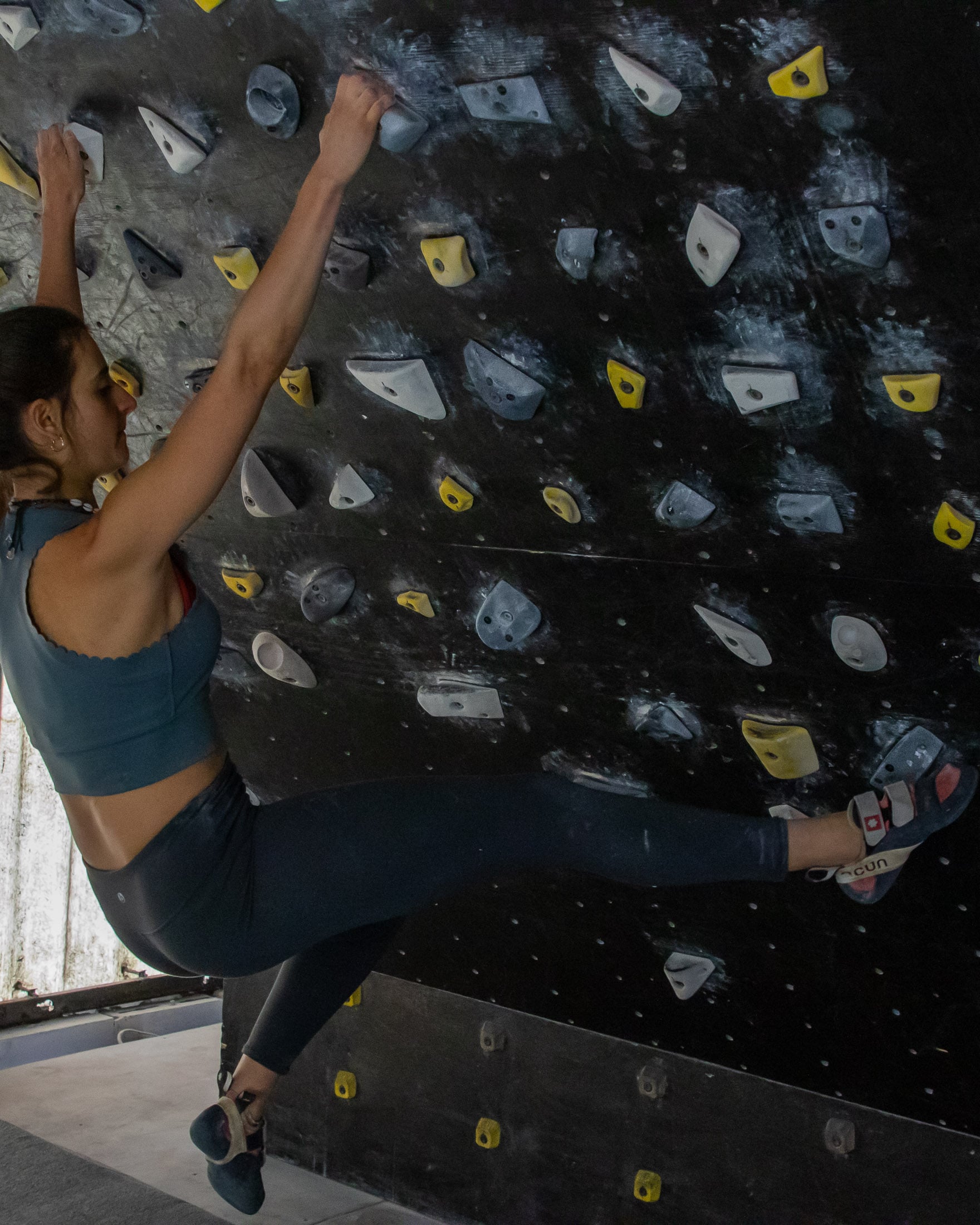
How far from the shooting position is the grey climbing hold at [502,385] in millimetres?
1607

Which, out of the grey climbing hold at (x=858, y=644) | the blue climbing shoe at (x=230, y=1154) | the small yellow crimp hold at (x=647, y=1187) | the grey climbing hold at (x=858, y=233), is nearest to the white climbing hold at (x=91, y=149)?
the grey climbing hold at (x=858, y=233)

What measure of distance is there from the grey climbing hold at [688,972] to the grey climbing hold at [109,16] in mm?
1692

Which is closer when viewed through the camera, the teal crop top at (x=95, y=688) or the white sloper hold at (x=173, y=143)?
the teal crop top at (x=95, y=688)

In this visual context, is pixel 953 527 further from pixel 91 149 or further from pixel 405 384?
pixel 91 149

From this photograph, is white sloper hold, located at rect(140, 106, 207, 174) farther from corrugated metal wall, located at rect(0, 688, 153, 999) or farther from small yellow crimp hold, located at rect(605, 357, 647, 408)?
corrugated metal wall, located at rect(0, 688, 153, 999)

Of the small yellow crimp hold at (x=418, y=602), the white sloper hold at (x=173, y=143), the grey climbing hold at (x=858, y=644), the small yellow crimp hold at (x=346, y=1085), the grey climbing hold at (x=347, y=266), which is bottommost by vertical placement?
the small yellow crimp hold at (x=346, y=1085)

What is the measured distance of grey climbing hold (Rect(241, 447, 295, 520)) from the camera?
1.98 metres

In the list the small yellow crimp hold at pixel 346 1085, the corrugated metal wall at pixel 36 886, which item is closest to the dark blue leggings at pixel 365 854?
the small yellow crimp hold at pixel 346 1085

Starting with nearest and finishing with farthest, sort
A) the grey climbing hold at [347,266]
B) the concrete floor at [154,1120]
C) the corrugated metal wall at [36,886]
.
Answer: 1. the grey climbing hold at [347,266]
2. the concrete floor at [154,1120]
3. the corrugated metal wall at [36,886]

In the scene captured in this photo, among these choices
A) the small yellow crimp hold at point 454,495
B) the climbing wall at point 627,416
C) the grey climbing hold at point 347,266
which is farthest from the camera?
the small yellow crimp hold at point 454,495

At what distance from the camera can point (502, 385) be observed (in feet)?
5.32

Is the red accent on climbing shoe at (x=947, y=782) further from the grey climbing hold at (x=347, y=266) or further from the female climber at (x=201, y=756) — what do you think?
the grey climbing hold at (x=347, y=266)

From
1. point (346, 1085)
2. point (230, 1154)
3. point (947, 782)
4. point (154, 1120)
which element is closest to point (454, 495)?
point (947, 782)

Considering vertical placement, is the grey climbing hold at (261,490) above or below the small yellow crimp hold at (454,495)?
below
